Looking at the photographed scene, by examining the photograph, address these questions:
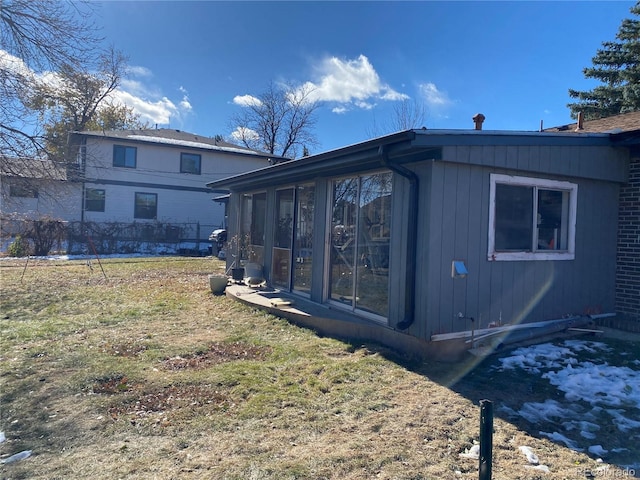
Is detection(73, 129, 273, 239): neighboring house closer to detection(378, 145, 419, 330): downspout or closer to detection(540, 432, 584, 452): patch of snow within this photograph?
detection(378, 145, 419, 330): downspout

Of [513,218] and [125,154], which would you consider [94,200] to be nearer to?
[125,154]

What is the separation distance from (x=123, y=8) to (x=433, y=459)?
998 cm

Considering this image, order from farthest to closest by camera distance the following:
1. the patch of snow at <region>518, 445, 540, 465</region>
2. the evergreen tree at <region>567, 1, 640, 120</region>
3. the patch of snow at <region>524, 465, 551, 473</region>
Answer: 1. the evergreen tree at <region>567, 1, 640, 120</region>
2. the patch of snow at <region>518, 445, 540, 465</region>
3. the patch of snow at <region>524, 465, 551, 473</region>

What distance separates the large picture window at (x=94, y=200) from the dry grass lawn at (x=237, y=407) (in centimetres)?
1651

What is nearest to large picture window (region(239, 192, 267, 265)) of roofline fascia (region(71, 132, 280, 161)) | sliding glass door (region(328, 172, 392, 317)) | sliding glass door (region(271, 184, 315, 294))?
sliding glass door (region(271, 184, 315, 294))

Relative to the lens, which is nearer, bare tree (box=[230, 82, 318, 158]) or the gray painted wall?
the gray painted wall

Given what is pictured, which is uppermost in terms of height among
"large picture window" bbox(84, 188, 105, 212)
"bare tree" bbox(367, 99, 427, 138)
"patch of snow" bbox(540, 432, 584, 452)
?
"bare tree" bbox(367, 99, 427, 138)

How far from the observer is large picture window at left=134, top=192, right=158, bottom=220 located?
73.1 ft

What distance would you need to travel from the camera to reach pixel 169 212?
2300cm

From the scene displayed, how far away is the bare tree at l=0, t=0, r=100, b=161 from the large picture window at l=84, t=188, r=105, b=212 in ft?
43.3

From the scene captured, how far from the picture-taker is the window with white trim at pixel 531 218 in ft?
17.2

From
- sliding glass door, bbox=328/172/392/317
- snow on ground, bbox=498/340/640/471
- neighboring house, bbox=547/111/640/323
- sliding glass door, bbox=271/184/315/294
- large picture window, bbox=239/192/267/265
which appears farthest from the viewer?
large picture window, bbox=239/192/267/265

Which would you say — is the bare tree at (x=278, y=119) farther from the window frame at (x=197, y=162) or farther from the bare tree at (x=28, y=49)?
the bare tree at (x=28, y=49)

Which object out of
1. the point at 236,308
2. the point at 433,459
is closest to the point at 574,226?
the point at 433,459
